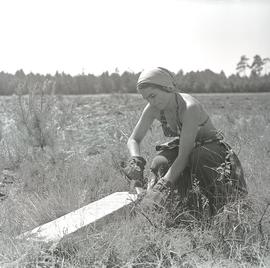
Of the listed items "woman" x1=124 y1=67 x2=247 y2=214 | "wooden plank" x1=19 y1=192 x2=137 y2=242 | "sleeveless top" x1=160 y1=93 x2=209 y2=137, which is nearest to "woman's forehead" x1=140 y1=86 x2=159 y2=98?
"woman" x1=124 y1=67 x2=247 y2=214

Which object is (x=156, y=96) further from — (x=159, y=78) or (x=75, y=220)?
(x=75, y=220)

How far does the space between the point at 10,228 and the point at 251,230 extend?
5.79ft

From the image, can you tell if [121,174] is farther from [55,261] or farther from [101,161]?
[55,261]

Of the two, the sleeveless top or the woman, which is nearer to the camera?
the woman

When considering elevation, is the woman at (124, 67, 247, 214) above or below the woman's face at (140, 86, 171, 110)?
below

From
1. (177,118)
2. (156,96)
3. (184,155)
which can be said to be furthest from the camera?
(177,118)

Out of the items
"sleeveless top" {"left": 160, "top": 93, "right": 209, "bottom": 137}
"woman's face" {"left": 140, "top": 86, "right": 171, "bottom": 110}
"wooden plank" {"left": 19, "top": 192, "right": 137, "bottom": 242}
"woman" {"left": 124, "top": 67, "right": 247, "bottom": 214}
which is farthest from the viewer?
"sleeveless top" {"left": 160, "top": 93, "right": 209, "bottom": 137}

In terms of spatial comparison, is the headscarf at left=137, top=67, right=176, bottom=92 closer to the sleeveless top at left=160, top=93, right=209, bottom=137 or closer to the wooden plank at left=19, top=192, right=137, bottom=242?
the sleeveless top at left=160, top=93, right=209, bottom=137

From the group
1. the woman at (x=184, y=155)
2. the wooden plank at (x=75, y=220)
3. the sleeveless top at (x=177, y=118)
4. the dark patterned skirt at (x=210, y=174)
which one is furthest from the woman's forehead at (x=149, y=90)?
the wooden plank at (x=75, y=220)

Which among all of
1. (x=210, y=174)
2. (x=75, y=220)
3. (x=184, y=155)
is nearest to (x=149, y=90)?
(x=184, y=155)

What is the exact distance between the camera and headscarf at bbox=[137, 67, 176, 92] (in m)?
3.50

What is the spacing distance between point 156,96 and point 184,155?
1.69 feet

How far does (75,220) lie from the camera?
3496 millimetres

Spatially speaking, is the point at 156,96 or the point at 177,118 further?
the point at 177,118
